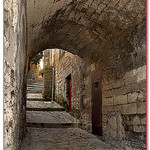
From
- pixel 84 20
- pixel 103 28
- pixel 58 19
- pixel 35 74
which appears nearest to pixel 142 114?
pixel 103 28

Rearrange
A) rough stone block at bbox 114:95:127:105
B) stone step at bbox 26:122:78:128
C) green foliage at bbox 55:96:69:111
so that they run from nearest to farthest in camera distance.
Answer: rough stone block at bbox 114:95:127:105 < stone step at bbox 26:122:78:128 < green foliage at bbox 55:96:69:111

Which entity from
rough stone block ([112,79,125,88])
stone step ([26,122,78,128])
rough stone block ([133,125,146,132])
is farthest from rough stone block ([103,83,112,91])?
stone step ([26,122,78,128])

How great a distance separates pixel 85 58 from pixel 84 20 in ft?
5.89

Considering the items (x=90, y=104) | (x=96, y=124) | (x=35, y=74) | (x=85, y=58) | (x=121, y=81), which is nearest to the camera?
(x=121, y=81)

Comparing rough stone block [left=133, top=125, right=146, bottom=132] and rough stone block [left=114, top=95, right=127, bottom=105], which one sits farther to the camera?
rough stone block [left=114, top=95, right=127, bottom=105]

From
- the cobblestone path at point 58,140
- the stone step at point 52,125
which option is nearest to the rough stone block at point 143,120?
the cobblestone path at point 58,140

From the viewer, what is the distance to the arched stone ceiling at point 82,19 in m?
2.94

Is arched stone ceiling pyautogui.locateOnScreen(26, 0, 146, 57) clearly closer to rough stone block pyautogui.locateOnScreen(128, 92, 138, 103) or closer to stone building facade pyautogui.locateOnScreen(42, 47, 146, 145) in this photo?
stone building facade pyautogui.locateOnScreen(42, 47, 146, 145)

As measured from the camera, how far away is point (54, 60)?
1151 centimetres

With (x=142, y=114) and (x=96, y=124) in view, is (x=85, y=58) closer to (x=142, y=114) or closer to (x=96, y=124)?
(x=96, y=124)

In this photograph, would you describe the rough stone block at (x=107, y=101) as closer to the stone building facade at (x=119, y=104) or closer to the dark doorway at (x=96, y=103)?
the stone building facade at (x=119, y=104)

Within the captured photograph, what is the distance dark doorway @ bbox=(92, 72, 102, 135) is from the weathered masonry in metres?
0.05

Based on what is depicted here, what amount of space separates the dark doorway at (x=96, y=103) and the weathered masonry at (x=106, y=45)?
2.0 inches

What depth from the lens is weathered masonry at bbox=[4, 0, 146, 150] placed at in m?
2.79
